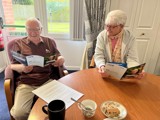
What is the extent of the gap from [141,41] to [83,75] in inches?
66.0

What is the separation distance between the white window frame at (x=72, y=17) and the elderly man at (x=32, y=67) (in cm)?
99

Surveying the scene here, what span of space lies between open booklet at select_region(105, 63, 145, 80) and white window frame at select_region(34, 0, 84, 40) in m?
1.48

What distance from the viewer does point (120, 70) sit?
1.19m

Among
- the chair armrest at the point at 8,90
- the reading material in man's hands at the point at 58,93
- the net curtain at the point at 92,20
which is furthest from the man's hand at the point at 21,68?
the net curtain at the point at 92,20

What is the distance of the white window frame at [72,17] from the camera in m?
2.47

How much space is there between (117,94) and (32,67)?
89cm

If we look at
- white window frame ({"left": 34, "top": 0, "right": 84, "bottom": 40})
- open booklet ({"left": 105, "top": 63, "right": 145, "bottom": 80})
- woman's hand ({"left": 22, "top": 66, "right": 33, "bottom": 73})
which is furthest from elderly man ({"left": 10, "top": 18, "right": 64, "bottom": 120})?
white window frame ({"left": 34, "top": 0, "right": 84, "bottom": 40})

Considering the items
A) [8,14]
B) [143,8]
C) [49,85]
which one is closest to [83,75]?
[49,85]

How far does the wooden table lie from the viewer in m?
0.91

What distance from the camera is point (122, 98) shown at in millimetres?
1072

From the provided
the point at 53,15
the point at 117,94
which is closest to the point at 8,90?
the point at 117,94

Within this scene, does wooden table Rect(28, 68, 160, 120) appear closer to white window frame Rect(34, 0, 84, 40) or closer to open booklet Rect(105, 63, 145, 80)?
open booklet Rect(105, 63, 145, 80)

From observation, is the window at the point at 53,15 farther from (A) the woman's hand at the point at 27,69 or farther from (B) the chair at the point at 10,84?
(A) the woman's hand at the point at 27,69

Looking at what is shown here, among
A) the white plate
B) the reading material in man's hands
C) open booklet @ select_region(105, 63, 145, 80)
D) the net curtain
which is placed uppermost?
the net curtain
